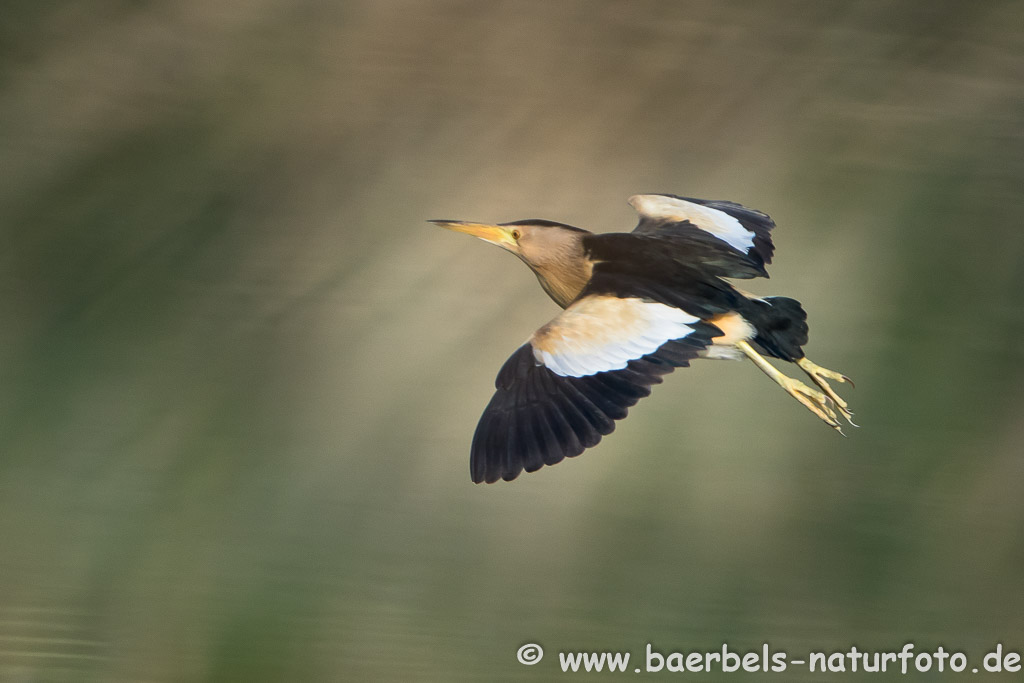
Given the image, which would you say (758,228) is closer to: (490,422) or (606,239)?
(606,239)

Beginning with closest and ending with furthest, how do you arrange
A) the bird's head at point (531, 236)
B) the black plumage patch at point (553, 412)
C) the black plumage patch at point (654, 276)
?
the black plumage patch at point (553, 412) < the black plumage patch at point (654, 276) < the bird's head at point (531, 236)

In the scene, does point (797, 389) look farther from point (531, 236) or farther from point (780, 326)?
point (531, 236)

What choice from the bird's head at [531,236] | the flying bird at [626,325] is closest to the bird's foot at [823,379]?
the flying bird at [626,325]

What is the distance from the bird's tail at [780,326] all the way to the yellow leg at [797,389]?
0.02 metres

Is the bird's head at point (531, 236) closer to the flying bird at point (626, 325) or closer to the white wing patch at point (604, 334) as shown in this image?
the flying bird at point (626, 325)

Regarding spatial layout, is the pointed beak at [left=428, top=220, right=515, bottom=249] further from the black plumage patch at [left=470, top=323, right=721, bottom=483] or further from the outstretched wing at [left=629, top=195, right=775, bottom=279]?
the black plumage patch at [left=470, top=323, right=721, bottom=483]

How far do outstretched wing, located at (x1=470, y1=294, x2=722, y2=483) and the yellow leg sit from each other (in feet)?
0.28

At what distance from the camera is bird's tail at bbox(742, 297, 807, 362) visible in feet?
3.84

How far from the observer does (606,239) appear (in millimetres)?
1203

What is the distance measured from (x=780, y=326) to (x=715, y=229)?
0.19m

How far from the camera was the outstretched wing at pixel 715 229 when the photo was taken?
4.04ft

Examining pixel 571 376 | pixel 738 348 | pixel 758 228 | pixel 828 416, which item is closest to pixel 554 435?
pixel 571 376

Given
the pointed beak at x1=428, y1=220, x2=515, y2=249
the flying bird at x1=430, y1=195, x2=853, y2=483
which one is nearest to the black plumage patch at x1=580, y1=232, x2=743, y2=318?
the flying bird at x1=430, y1=195, x2=853, y2=483

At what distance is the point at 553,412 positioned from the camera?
104 cm
